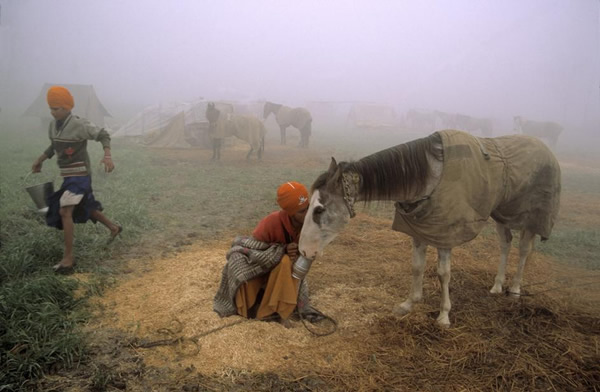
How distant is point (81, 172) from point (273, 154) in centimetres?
1191

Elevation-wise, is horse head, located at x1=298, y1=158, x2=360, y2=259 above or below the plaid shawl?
above

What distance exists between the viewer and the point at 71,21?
6844 centimetres

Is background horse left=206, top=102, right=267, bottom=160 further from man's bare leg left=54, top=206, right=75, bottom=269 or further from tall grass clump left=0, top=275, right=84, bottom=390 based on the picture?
tall grass clump left=0, top=275, right=84, bottom=390

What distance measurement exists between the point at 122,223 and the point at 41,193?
1.62 metres

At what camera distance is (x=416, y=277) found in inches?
143

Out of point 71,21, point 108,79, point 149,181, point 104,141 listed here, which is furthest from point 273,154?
point 71,21

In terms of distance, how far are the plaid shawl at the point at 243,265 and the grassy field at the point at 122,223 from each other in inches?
44.0

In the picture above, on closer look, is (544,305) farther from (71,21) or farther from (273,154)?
(71,21)

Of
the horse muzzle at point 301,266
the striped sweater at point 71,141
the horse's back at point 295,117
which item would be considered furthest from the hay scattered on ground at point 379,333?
the horse's back at point 295,117

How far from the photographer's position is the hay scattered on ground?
2.72 metres

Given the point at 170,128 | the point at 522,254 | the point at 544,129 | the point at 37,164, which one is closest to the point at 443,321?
the point at 522,254

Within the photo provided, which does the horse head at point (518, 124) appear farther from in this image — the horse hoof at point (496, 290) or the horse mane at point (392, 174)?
the horse mane at point (392, 174)

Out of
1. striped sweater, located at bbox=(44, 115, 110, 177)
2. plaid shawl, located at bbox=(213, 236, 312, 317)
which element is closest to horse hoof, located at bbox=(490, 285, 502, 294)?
plaid shawl, located at bbox=(213, 236, 312, 317)

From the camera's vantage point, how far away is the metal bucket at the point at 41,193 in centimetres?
409
